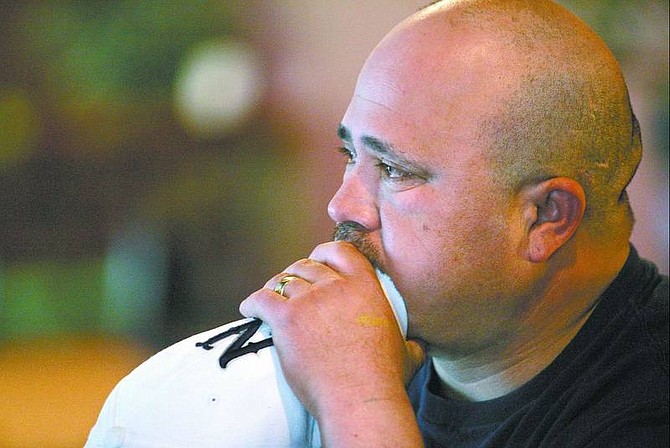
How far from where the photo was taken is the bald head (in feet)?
3.64

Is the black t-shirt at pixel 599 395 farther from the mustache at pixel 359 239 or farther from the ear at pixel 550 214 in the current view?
the mustache at pixel 359 239

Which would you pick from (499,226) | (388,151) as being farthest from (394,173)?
(499,226)

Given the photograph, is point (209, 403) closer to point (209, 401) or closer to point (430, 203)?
point (209, 401)

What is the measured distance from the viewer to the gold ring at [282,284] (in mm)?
1069

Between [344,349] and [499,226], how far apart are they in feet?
0.86

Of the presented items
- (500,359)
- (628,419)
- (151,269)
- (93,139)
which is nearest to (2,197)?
(93,139)

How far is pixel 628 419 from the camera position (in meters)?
1.03

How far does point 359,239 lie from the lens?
44.8 inches

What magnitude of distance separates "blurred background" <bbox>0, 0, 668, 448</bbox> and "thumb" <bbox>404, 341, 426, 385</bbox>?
1.45 meters

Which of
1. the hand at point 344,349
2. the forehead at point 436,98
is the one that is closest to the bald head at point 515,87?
the forehead at point 436,98

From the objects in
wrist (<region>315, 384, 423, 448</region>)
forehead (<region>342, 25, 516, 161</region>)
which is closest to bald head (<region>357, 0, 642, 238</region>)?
forehead (<region>342, 25, 516, 161</region>)

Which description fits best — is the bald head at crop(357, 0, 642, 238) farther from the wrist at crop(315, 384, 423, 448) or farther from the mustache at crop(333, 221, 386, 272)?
the wrist at crop(315, 384, 423, 448)

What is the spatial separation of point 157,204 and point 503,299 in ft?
5.57

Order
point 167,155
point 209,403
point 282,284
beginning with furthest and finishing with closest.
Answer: point 167,155, point 282,284, point 209,403
